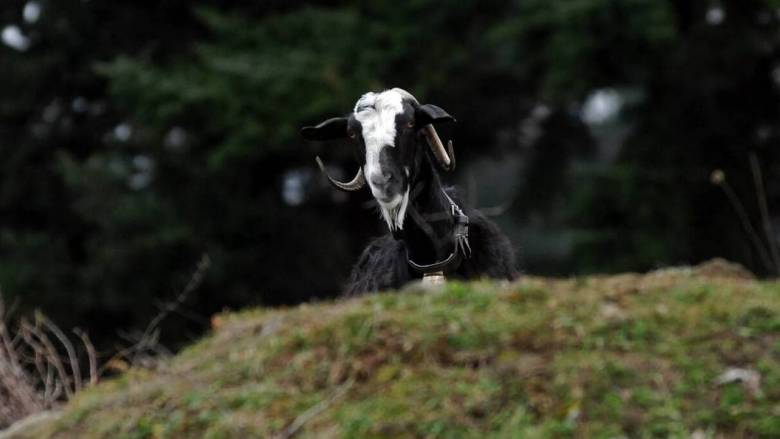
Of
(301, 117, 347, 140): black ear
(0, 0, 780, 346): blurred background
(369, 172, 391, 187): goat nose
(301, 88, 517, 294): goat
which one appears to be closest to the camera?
(369, 172, 391, 187): goat nose

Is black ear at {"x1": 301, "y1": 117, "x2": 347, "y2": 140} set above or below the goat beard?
above

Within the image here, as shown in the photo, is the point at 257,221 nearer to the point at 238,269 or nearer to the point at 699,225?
the point at 238,269

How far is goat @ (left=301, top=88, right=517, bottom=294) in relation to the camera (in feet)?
25.2

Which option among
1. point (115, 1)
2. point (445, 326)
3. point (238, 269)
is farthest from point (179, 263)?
point (445, 326)

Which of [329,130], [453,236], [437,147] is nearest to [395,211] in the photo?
[453,236]

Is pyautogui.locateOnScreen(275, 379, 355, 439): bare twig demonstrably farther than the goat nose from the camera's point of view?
No

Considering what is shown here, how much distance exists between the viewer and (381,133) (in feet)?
25.2

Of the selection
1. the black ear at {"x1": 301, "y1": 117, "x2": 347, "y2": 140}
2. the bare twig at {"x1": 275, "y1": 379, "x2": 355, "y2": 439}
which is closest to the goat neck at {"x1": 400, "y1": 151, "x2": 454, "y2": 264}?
the black ear at {"x1": 301, "y1": 117, "x2": 347, "y2": 140}

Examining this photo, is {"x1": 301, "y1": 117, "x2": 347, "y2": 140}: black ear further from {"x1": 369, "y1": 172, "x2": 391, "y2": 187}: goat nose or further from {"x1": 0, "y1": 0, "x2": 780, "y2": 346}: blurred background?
{"x1": 0, "y1": 0, "x2": 780, "y2": 346}: blurred background

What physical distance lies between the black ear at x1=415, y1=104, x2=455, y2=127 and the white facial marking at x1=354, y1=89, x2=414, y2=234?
12 centimetres

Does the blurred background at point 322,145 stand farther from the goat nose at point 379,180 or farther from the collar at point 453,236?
the goat nose at point 379,180

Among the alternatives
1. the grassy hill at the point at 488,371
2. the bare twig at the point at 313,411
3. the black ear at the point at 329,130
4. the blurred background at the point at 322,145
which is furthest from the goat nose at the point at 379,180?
the blurred background at the point at 322,145

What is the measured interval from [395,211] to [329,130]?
750 millimetres

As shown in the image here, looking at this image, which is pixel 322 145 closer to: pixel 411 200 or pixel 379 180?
pixel 411 200
